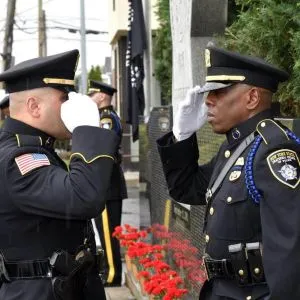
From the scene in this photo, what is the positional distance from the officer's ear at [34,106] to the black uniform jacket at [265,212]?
83cm

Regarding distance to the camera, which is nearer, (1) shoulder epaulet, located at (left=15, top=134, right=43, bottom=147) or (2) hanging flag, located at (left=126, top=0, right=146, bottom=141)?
(1) shoulder epaulet, located at (left=15, top=134, right=43, bottom=147)

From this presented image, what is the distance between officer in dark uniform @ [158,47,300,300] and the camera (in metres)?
2.19

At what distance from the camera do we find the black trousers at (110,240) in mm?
6285

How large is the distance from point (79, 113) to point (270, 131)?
2.65ft

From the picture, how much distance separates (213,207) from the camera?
257 centimetres

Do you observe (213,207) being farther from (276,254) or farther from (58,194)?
(58,194)

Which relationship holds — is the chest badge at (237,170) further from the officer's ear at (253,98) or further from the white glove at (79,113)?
the white glove at (79,113)

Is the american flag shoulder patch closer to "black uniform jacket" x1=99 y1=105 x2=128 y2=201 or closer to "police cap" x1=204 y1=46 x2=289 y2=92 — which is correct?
"police cap" x1=204 y1=46 x2=289 y2=92

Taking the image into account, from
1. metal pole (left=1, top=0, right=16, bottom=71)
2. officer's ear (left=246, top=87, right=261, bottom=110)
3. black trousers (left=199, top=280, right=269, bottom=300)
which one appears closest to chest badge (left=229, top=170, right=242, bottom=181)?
officer's ear (left=246, top=87, right=261, bottom=110)

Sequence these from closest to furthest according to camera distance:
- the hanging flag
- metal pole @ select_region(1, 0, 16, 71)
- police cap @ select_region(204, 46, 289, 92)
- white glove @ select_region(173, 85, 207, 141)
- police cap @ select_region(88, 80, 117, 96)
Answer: police cap @ select_region(204, 46, 289, 92) < white glove @ select_region(173, 85, 207, 141) < police cap @ select_region(88, 80, 117, 96) < the hanging flag < metal pole @ select_region(1, 0, 16, 71)

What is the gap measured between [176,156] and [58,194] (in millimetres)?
791

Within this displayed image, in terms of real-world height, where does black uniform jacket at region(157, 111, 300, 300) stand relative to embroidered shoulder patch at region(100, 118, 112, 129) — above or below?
above

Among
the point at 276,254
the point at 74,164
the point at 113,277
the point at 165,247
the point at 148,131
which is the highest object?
the point at 74,164

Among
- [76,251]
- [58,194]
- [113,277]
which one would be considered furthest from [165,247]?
[58,194]
